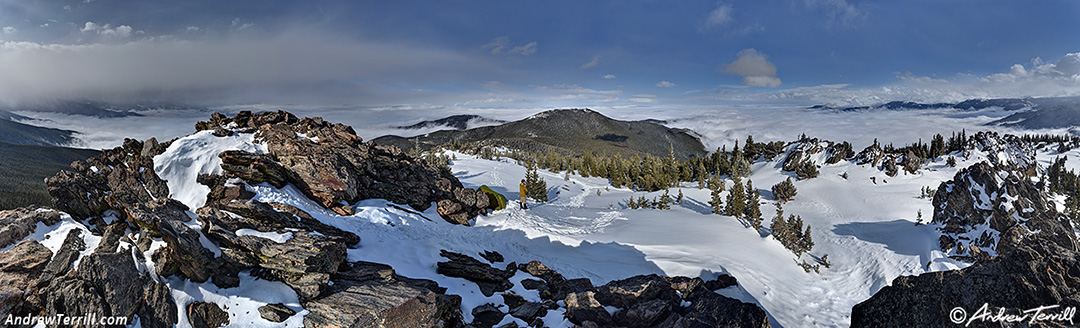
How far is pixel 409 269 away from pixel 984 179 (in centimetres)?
2264

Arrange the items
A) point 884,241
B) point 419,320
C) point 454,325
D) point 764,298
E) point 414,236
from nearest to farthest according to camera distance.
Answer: point 419,320 < point 454,325 < point 764,298 < point 414,236 < point 884,241

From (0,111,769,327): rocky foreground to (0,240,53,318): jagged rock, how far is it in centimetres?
2

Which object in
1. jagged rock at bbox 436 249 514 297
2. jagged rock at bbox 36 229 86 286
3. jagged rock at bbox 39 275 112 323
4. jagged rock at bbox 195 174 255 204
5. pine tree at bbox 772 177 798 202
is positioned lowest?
pine tree at bbox 772 177 798 202

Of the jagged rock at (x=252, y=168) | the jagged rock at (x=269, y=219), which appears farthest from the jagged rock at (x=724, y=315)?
the jagged rock at (x=252, y=168)

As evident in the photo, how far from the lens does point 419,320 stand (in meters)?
7.09

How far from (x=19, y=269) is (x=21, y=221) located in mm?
1473

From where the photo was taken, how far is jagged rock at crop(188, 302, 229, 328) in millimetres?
6758

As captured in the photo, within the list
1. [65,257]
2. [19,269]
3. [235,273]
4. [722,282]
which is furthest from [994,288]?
[19,269]

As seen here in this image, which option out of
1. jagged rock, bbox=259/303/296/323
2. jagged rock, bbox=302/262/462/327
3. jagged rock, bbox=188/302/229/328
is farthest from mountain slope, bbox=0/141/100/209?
jagged rock, bbox=302/262/462/327

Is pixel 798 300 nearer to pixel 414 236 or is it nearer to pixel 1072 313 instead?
pixel 1072 313

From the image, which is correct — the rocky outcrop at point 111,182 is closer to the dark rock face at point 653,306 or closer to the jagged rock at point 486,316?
the jagged rock at point 486,316

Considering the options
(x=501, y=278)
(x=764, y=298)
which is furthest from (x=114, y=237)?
(x=764, y=298)

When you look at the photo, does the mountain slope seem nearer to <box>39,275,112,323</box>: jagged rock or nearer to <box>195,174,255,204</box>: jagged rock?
<box>195,174,255,204</box>: jagged rock

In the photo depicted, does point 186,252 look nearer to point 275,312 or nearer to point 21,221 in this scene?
point 275,312
